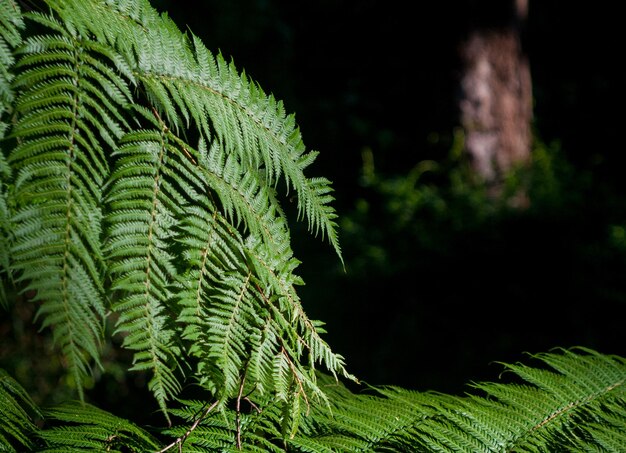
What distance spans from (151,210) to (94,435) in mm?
387

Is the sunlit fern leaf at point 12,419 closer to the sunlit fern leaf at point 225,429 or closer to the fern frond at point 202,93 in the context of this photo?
the sunlit fern leaf at point 225,429

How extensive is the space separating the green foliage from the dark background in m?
2.70

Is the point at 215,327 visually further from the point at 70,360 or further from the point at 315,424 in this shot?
the point at 315,424

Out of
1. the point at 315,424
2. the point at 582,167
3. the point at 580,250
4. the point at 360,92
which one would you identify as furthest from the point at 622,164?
the point at 315,424

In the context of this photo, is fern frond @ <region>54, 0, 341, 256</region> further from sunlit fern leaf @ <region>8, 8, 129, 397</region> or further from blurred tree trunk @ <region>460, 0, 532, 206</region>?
blurred tree trunk @ <region>460, 0, 532, 206</region>

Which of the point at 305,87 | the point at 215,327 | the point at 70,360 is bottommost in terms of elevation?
the point at 70,360

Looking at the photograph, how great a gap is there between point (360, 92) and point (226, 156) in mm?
5172

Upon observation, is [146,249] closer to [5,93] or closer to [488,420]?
[5,93]

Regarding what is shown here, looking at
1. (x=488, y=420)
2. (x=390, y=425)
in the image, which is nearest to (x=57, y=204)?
(x=390, y=425)

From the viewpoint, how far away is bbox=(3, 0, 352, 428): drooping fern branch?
2.72 ft

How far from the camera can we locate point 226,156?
1079 millimetres

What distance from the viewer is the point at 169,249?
0.91 m

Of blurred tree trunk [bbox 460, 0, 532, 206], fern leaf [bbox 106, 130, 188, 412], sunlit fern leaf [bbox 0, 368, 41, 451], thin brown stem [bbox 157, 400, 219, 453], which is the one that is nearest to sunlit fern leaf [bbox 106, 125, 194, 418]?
fern leaf [bbox 106, 130, 188, 412]

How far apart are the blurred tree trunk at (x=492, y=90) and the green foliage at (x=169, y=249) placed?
12.7 ft
